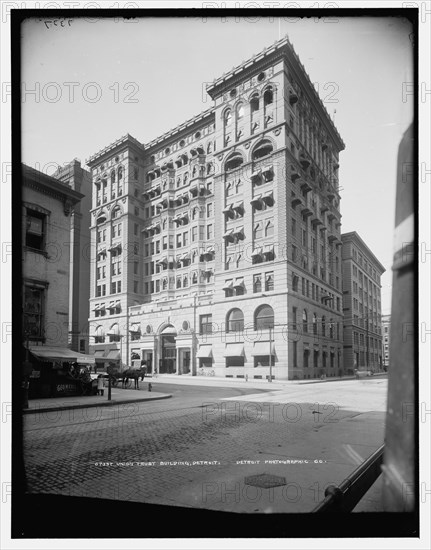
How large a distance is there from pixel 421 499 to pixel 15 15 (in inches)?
280

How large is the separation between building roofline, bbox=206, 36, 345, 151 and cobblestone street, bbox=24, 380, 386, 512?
4.81 meters

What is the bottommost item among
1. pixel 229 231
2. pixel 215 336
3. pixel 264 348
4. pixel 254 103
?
pixel 264 348

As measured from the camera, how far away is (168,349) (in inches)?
462

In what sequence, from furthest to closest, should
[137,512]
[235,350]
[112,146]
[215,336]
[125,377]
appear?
[125,377], [215,336], [235,350], [112,146], [137,512]

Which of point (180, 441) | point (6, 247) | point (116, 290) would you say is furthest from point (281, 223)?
point (6, 247)

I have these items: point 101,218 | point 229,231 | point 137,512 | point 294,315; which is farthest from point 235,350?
point 137,512

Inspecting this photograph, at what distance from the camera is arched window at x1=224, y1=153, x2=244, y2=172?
8555 millimetres

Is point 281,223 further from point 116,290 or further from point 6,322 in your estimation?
point 6,322

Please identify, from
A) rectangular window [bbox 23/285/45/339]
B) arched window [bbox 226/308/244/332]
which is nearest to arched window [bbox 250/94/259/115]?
arched window [bbox 226/308/244/332]

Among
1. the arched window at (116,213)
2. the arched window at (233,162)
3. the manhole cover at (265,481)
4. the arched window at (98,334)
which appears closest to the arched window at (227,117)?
the arched window at (233,162)

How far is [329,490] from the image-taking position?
333cm

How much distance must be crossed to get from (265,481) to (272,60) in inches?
230

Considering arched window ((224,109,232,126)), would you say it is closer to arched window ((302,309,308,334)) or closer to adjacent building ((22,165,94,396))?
adjacent building ((22,165,94,396))

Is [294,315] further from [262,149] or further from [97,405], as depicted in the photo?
[97,405]
